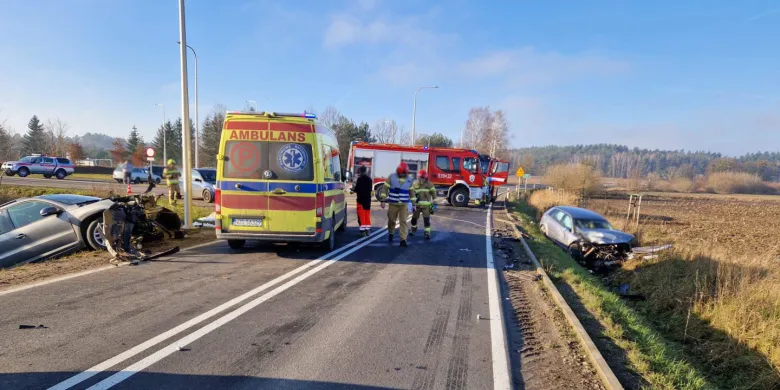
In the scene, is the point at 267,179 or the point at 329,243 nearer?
the point at 267,179

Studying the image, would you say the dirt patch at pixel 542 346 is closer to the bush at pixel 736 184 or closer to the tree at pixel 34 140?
the tree at pixel 34 140

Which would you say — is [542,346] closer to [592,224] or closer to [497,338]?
[497,338]

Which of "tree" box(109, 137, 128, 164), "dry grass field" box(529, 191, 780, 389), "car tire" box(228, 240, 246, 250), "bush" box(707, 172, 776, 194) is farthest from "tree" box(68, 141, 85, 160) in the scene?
"bush" box(707, 172, 776, 194)

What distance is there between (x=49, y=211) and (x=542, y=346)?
8325 millimetres

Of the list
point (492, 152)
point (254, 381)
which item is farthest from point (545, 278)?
point (492, 152)

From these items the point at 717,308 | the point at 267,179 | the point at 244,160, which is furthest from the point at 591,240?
the point at 244,160

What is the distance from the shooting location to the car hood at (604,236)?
11436 millimetres

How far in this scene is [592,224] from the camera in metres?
12.3

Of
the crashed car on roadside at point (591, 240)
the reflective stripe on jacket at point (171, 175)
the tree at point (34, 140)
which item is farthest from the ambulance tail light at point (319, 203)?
the tree at point (34, 140)

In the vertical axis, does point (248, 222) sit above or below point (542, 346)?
above

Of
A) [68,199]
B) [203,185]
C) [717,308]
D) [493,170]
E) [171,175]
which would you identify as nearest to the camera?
[717,308]

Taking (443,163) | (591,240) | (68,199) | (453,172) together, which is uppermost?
(443,163)

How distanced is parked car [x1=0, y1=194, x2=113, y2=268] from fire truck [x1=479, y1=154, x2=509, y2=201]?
17.7m

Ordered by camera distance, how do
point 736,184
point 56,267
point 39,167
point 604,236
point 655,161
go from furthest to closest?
point 655,161 < point 736,184 < point 39,167 < point 604,236 < point 56,267
